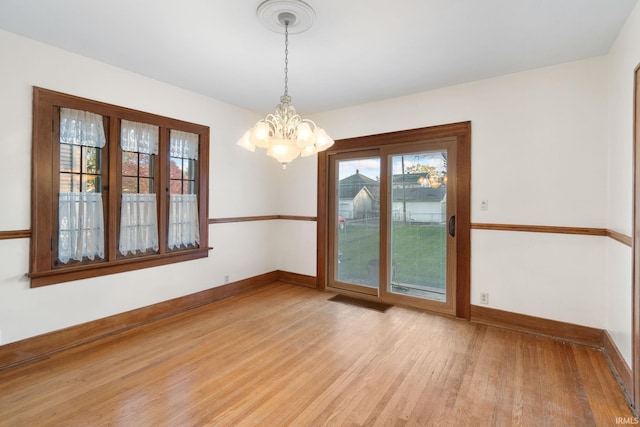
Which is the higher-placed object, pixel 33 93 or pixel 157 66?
pixel 157 66

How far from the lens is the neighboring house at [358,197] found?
13.6 ft

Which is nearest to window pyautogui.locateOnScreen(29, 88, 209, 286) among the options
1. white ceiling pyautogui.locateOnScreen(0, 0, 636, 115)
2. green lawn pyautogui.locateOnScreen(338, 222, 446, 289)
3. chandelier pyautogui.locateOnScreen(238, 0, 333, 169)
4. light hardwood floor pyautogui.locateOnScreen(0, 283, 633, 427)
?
white ceiling pyautogui.locateOnScreen(0, 0, 636, 115)

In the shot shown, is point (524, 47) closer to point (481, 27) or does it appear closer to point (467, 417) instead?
point (481, 27)

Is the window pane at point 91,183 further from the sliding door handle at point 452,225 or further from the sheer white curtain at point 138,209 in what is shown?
the sliding door handle at point 452,225

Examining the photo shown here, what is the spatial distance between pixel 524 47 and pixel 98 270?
4426mm

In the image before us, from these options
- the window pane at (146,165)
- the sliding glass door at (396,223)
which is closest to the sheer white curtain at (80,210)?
the window pane at (146,165)

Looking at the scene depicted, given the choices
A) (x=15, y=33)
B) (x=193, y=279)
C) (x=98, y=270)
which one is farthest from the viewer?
(x=193, y=279)

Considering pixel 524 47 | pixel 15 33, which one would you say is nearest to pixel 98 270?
pixel 15 33

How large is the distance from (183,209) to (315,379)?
2507 millimetres

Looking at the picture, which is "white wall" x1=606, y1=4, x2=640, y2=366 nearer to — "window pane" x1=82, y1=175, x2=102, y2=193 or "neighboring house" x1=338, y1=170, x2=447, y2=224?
"neighboring house" x1=338, y1=170, x2=447, y2=224

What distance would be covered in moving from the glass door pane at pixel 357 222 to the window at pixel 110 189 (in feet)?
6.22

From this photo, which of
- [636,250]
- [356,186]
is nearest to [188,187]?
[356,186]

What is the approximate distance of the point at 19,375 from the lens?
229 centimetres

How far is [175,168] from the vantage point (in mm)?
3578
